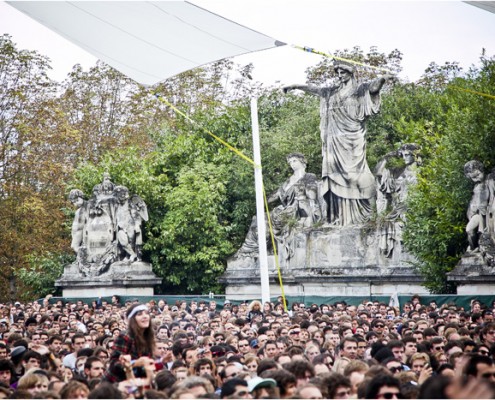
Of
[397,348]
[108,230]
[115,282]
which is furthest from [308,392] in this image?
[108,230]

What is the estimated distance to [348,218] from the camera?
3316 centimetres

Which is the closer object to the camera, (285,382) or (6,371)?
(285,382)

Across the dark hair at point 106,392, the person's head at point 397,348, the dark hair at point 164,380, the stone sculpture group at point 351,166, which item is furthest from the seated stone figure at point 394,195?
the dark hair at point 106,392

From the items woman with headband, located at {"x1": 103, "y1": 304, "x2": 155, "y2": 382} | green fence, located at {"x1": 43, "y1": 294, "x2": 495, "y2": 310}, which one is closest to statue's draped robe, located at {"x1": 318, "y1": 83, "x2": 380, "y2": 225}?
green fence, located at {"x1": 43, "y1": 294, "x2": 495, "y2": 310}

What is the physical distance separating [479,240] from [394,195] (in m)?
5.61

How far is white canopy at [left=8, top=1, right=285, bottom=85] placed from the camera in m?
15.9

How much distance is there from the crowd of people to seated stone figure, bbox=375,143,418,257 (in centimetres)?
1176

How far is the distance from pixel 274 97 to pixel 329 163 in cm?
1627

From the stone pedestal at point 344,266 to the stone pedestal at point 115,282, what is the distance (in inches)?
230

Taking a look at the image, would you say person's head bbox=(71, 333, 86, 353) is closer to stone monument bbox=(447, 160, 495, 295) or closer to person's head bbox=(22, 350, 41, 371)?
person's head bbox=(22, 350, 41, 371)

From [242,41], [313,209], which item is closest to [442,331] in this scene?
[242,41]

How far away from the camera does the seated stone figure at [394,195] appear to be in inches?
1253

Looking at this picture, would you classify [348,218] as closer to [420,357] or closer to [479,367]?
[420,357]

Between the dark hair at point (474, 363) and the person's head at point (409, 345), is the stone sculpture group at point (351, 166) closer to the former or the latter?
the person's head at point (409, 345)
